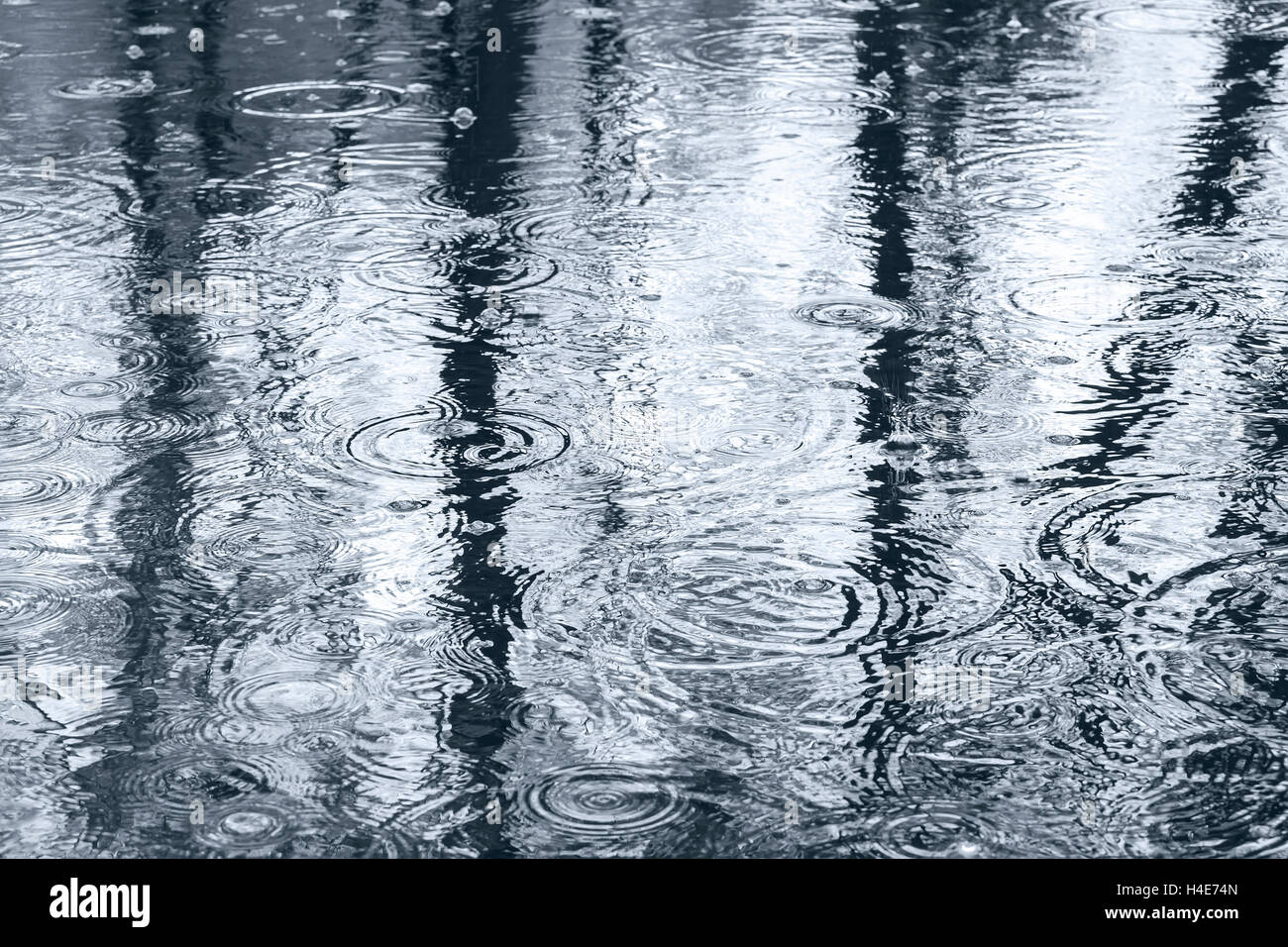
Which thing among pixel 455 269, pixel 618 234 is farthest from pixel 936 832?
pixel 618 234

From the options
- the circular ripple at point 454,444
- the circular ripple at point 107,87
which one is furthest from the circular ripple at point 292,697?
the circular ripple at point 107,87

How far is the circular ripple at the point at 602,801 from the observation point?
12.1 feet

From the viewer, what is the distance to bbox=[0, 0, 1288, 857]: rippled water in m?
3.86

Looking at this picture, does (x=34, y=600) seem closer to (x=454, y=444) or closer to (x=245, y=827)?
(x=245, y=827)

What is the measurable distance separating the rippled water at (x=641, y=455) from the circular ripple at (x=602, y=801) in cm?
1

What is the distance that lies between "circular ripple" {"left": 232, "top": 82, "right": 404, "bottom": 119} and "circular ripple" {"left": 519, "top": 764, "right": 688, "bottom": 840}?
534 centimetres

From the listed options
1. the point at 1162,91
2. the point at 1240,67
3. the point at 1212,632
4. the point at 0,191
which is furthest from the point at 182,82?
the point at 1212,632

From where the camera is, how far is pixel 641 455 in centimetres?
533

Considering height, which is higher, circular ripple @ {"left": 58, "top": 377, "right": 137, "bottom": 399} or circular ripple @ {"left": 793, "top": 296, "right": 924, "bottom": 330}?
circular ripple @ {"left": 793, "top": 296, "right": 924, "bottom": 330}

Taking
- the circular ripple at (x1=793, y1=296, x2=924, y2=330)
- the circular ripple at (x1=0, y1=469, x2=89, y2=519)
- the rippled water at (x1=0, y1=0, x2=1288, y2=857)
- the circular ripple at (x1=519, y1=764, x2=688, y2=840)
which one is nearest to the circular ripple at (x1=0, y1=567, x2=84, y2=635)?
the rippled water at (x1=0, y1=0, x2=1288, y2=857)

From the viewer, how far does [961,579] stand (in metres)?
4.63

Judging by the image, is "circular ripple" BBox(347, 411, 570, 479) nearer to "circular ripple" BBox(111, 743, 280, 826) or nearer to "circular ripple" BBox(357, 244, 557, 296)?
"circular ripple" BBox(357, 244, 557, 296)

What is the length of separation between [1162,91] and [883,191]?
2.24 metres
